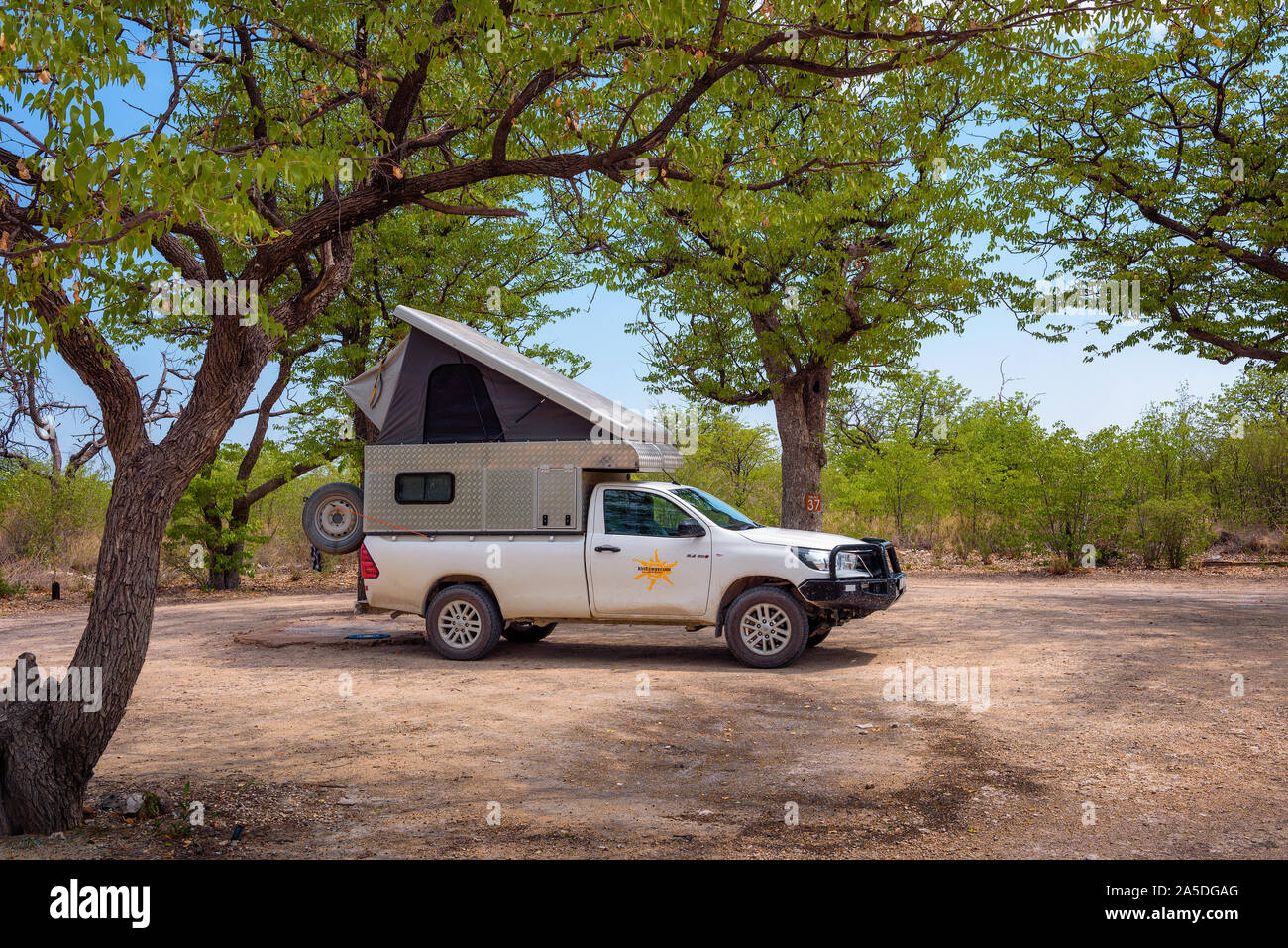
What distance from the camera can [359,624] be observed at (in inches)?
553

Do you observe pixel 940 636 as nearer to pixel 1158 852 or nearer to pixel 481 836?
pixel 1158 852

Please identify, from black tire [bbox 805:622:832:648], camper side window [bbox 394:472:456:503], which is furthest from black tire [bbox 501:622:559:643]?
black tire [bbox 805:622:832:648]

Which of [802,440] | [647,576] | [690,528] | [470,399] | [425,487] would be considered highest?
[802,440]

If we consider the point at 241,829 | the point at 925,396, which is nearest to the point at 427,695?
the point at 241,829

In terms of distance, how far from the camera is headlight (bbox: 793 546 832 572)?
1010 centimetres

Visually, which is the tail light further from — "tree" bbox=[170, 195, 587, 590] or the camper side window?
"tree" bbox=[170, 195, 587, 590]

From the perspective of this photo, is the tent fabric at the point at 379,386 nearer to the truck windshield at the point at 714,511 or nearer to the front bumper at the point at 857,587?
the truck windshield at the point at 714,511

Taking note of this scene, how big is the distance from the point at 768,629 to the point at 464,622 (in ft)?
11.6

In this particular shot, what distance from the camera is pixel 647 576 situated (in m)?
10.6

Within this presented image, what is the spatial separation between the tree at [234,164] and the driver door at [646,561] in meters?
3.95

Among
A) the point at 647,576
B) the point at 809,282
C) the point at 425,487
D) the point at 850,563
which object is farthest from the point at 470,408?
the point at 809,282

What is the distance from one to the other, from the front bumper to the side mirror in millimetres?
1222

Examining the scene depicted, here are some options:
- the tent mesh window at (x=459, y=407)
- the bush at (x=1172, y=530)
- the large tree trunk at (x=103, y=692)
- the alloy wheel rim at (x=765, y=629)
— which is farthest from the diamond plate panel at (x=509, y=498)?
the bush at (x=1172, y=530)

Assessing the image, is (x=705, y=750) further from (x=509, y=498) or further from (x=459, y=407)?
(x=459, y=407)
